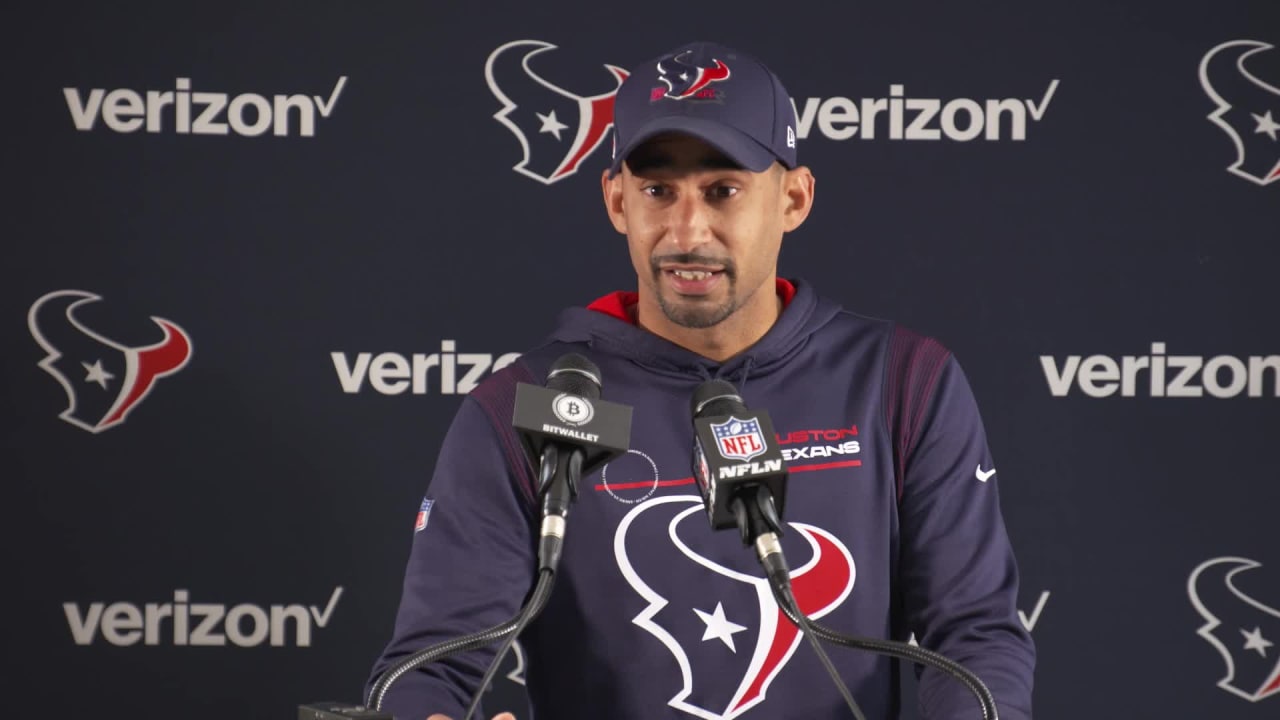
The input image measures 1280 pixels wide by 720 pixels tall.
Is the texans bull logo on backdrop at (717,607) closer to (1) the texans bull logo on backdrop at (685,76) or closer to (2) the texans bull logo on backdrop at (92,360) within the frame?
(1) the texans bull logo on backdrop at (685,76)

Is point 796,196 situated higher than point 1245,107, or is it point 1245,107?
point 1245,107

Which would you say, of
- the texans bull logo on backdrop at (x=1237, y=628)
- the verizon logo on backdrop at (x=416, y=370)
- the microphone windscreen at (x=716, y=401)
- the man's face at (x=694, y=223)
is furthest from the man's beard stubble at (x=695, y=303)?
the texans bull logo on backdrop at (x=1237, y=628)

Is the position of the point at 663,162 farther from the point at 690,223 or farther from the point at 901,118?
the point at 901,118

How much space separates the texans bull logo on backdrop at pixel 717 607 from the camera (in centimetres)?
141

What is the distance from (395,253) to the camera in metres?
2.15

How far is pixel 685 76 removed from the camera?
142cm

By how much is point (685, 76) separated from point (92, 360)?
1172 mm

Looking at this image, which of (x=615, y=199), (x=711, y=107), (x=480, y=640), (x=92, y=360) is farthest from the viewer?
(x=92, y=360)

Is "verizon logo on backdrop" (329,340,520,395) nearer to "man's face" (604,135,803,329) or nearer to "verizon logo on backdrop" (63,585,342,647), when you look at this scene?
"verizon logo on backdrop" (63,585,342,647)

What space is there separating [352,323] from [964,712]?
124 cm

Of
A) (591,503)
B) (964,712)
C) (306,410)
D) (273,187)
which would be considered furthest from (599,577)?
(273,187)

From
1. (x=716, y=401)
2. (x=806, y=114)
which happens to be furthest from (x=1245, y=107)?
(x=716, y=401)

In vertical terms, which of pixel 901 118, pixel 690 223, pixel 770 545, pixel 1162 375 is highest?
pixel 901 118

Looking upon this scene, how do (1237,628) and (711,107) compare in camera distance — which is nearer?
(711,107)
